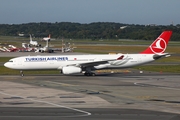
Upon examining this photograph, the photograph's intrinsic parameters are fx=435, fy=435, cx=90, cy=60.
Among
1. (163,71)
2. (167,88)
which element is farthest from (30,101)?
(163,71)

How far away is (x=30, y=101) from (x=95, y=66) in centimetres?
2527

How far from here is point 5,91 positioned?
4122cm

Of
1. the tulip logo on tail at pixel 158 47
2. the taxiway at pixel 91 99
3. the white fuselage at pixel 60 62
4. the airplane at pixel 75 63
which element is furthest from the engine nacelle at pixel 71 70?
the tulip logo on tail at pixel 158 47

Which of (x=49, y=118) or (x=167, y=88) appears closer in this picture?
(x=49, y=118)

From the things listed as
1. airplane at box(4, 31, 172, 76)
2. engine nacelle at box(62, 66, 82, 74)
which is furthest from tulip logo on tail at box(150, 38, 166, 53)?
engine nacelle at box(62, 66, 82, 74)

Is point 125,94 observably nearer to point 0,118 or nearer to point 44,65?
point 0,118

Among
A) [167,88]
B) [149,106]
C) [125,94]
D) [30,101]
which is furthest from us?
[167,88]

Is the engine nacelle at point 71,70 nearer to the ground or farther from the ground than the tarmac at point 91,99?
farther from the ground

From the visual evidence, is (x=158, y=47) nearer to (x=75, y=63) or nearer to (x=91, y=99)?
(x=75, y=63)

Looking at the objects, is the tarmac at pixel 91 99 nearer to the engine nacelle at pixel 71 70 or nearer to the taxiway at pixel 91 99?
the taxiway at pixel 91 99

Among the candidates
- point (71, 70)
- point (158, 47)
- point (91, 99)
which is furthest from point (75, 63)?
point (91, 99)

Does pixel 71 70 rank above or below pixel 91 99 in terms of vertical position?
above

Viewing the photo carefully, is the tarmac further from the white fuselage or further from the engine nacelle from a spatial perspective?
the white fuselage

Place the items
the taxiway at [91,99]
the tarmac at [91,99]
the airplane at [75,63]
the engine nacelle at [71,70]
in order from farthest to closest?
1. the airplane at [75,63]
2. the engine nacelle at [71,70]
3. the taxiway at [91,99]
4. the tarmac at [91,99]
